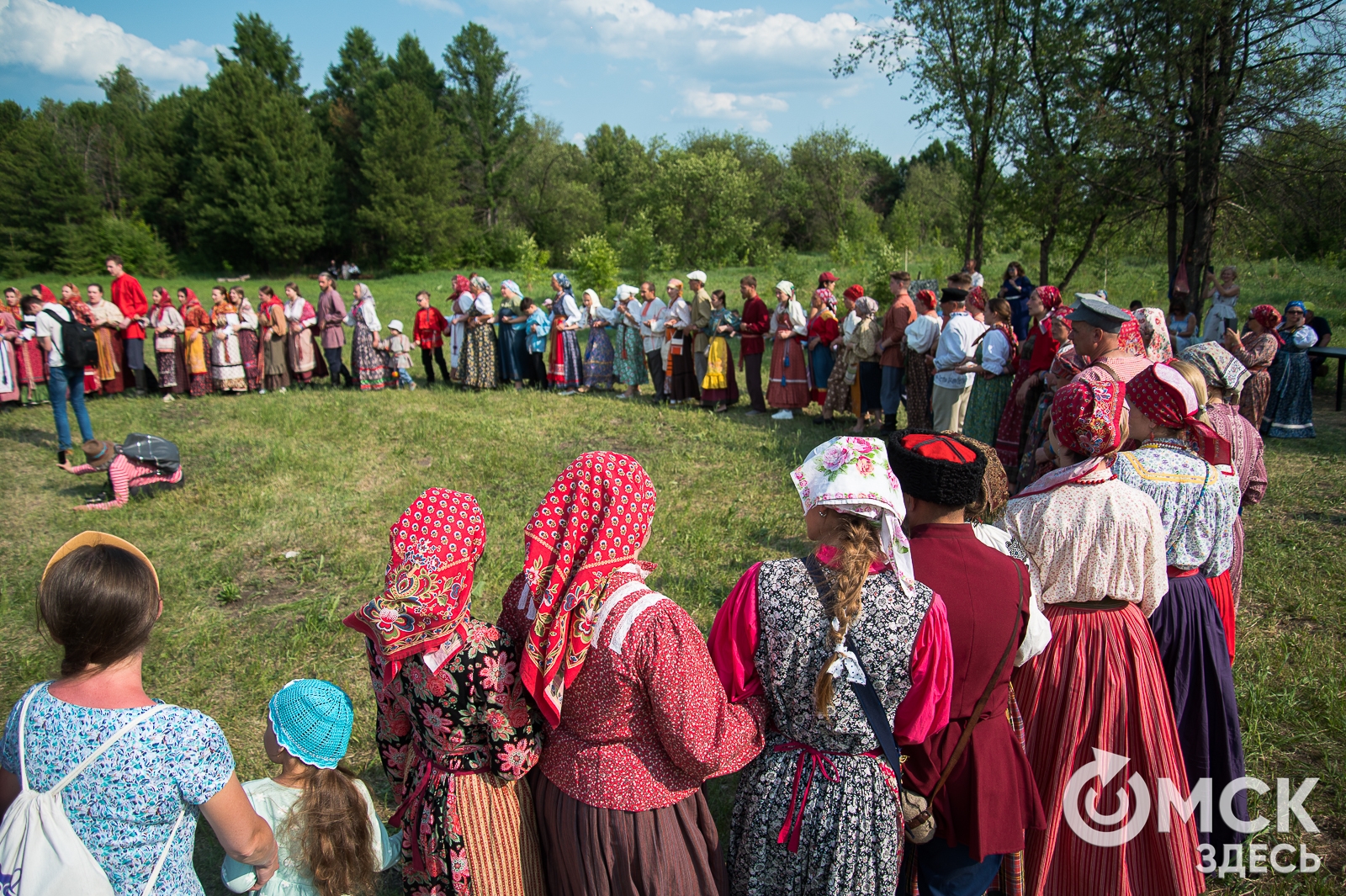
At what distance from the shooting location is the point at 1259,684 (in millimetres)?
3754

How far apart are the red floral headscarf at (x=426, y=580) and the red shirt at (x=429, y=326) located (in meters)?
11.2

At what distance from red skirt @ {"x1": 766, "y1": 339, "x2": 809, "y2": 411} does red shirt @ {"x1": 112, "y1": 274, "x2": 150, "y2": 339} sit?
9485 mm

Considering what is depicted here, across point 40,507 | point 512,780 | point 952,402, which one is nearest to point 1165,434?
point 512,780

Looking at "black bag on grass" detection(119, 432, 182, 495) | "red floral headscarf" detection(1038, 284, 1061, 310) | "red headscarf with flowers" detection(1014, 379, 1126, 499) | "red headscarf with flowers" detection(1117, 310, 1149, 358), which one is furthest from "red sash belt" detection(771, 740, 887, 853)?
"black bag on grass" detection(119, 432, 182, 495)

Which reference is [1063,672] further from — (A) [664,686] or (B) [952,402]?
(B) [952,402]

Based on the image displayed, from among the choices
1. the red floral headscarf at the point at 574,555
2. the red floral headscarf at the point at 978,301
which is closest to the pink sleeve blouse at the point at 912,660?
the red floral headscarf at the point at 574,555

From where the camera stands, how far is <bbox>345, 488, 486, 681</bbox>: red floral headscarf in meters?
1.80

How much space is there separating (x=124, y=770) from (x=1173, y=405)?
3558 millimetres

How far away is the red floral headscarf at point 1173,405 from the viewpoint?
3.02 metres

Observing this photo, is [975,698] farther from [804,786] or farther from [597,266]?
[597,266]

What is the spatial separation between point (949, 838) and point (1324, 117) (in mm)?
11505

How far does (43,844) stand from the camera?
159 centimetres

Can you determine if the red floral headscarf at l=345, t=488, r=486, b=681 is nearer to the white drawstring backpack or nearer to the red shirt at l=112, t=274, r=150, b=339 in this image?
the white drawstring backpack

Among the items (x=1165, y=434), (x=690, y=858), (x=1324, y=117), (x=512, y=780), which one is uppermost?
(x=1324, y=117)
